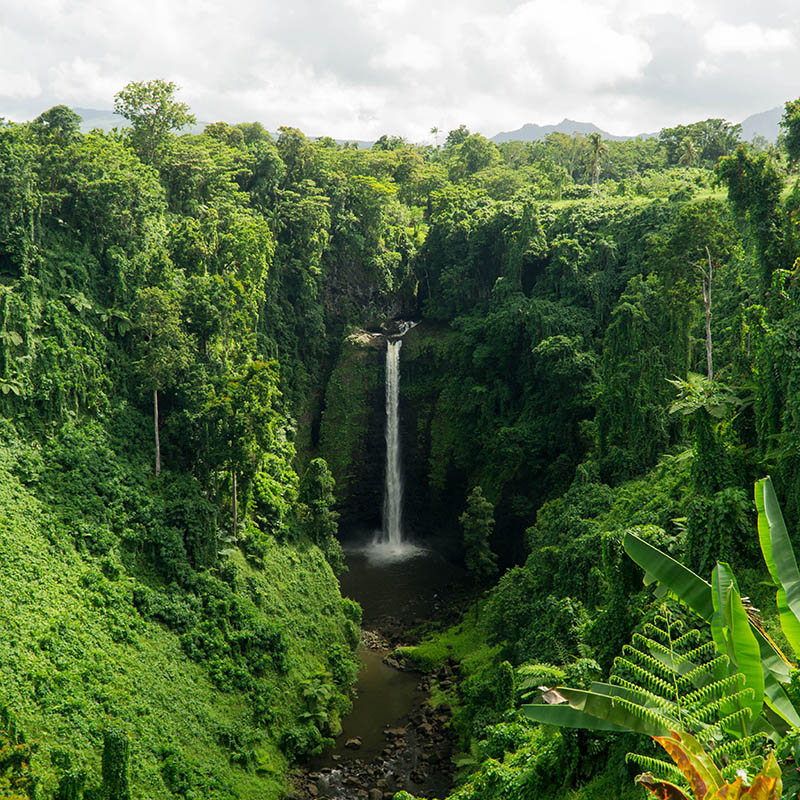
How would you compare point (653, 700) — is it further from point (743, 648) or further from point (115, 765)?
point (115, 765)

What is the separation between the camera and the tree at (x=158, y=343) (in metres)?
23.6

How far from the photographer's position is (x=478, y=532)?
94.9ft

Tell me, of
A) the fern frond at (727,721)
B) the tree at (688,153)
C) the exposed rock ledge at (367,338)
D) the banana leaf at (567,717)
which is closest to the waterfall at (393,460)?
the exposed rock ledge at (367,338)

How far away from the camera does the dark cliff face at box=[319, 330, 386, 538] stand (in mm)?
36750

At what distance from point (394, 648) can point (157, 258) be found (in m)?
16.8

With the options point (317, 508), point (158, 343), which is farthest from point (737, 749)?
point (317, 508)

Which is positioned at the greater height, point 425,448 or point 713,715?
point 713,715

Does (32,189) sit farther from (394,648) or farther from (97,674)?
(394,648)

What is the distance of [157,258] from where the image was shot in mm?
26688

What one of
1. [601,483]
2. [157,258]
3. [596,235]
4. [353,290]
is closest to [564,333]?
[596,235]

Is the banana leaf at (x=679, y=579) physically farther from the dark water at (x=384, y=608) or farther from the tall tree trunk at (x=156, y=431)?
the tall tree trunk at (x=156, y=431)

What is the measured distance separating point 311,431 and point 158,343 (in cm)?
1468

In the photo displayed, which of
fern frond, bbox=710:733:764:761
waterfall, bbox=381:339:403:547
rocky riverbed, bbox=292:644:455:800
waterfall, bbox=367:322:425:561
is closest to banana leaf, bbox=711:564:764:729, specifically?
fern frond, bbox=710:733:764:761

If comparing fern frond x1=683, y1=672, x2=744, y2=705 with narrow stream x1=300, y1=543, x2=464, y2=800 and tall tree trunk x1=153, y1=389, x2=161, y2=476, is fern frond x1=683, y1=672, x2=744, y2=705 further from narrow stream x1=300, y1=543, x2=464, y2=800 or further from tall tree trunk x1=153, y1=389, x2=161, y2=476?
tall tree trunk x1=153, y1=389, x2=161, y2=476
